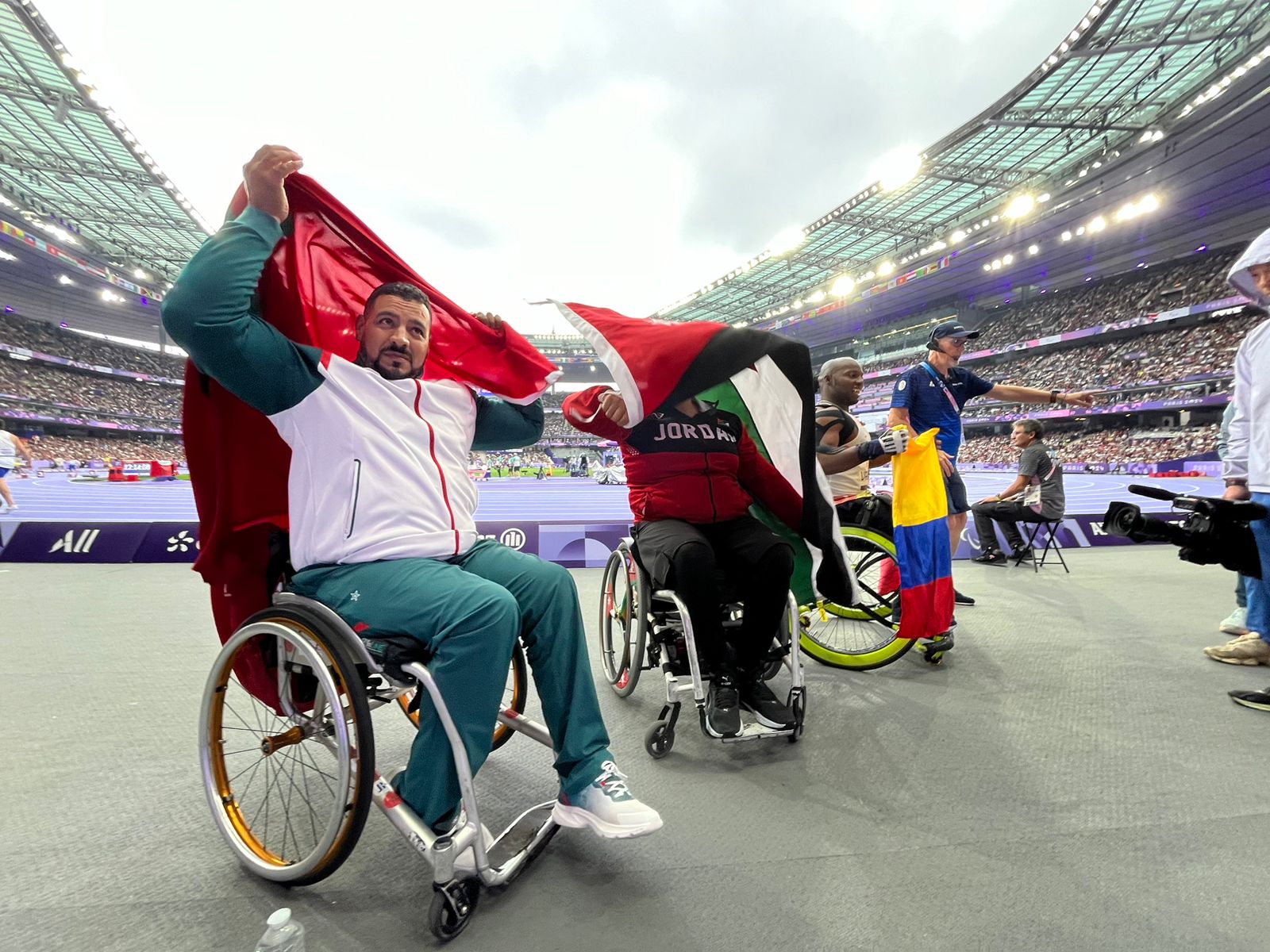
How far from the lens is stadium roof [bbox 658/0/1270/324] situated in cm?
1195

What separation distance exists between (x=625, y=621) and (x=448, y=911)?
1260 millimetres

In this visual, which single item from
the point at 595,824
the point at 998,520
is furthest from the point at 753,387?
the point at 998,520

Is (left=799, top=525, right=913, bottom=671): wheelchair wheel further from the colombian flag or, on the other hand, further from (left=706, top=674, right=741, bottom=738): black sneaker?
(left=706, top=674, right=741, bottom=738): black sneaker

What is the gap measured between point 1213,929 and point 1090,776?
64 cm

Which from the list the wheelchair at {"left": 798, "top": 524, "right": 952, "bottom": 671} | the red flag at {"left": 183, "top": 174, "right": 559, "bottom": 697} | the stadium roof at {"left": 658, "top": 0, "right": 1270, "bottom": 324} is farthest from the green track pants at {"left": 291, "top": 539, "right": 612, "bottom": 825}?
the stadium roof at {"left": 658, "top": 0, "right": 1270, "bottom": 324}

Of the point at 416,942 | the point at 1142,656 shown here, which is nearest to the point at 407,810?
the point at 416,942

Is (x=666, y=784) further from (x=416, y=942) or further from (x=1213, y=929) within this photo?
(x=1213, y=929)

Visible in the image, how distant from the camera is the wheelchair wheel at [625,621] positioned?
6.79ft

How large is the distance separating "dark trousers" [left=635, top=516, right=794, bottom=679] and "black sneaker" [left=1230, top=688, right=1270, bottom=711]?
6.04 feet

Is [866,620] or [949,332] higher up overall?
[949,332]

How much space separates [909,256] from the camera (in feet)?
75.3

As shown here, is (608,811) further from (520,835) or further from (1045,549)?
(1045,549)

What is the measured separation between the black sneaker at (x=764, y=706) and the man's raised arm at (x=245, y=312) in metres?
1.58

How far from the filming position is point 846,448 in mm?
2670
